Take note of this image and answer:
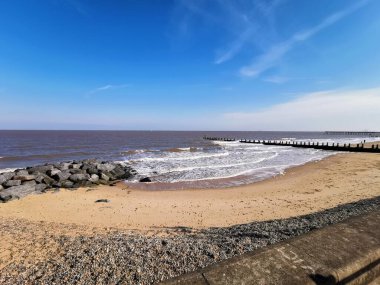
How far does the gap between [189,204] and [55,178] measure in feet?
45.7

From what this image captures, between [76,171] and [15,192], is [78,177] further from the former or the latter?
[15,192]

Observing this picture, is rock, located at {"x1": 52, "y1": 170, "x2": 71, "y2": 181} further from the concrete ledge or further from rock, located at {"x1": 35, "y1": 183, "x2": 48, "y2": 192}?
the concrete ledge

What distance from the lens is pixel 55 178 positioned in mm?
19734

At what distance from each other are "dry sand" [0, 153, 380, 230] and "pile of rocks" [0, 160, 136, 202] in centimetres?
142

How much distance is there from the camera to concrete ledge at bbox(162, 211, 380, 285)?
5.45 ft

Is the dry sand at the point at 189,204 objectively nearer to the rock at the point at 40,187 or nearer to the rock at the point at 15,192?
the rock at the point at 15,192

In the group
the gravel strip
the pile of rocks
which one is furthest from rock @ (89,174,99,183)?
the gravel strip

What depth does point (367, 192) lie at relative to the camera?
1246cm

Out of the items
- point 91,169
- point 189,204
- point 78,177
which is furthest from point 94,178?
point 189,204

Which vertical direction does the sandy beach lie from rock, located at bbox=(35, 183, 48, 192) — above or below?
above

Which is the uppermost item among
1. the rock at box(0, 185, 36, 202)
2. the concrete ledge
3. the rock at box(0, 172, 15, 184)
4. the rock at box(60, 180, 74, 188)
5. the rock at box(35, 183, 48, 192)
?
the concrete ledge

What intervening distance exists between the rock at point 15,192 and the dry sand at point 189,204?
0.68m

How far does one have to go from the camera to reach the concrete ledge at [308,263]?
5.45 ft

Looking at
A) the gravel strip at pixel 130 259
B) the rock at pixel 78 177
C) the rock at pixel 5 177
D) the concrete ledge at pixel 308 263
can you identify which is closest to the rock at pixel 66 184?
the rock at pixel 78 177
